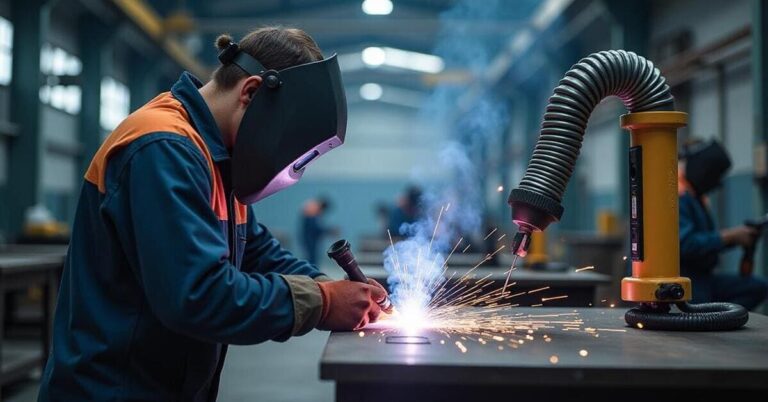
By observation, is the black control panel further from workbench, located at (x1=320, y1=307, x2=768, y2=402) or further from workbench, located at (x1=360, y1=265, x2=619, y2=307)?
workbench, located at (x1=360, y1=265, x2=619, y2=307)

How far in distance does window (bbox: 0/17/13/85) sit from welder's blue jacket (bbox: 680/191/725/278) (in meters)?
6.63

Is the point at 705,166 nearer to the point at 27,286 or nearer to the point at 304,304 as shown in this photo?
the point at 304,304

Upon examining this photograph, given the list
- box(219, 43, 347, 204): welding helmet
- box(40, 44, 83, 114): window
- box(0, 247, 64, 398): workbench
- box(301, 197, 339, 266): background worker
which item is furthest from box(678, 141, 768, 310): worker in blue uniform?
box(301, 197, 339, 266): background worker

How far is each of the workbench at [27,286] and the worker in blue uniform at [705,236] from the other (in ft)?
10.3

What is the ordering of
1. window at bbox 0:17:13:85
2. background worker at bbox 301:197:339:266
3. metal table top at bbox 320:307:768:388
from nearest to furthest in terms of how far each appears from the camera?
metal table top at bbox 320:307:768:388 → window at bbox 0:17:13:85 → background worker at bbox 301:197:339:266

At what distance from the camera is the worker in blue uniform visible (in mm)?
3387

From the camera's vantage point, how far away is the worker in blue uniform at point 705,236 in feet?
11.1

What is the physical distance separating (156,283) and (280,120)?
0.39 meters

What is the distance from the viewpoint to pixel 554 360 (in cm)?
117

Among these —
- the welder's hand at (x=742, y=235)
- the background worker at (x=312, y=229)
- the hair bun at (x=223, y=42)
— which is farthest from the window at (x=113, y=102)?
the hair bun at (x=223, y=42)

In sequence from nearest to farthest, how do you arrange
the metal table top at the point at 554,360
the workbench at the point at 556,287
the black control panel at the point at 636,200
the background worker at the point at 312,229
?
the metal table top at the point at 554,360 → the black control panel at the point at 636,200 → the workbench at the point at 556,287 → the background worker at the point at 312,229

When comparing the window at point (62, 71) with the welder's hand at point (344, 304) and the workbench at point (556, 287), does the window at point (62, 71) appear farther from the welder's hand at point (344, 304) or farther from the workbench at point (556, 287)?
the welder's hand at point (344, 304)

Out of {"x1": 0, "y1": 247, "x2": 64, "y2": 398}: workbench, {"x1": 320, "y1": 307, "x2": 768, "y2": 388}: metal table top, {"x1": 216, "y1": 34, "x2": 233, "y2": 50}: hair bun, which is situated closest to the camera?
{"x1": 320, "y1": 307, "x2": 768, "y2": 388}: metal table top

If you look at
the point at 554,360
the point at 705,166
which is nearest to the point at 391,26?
the point at 705,166
